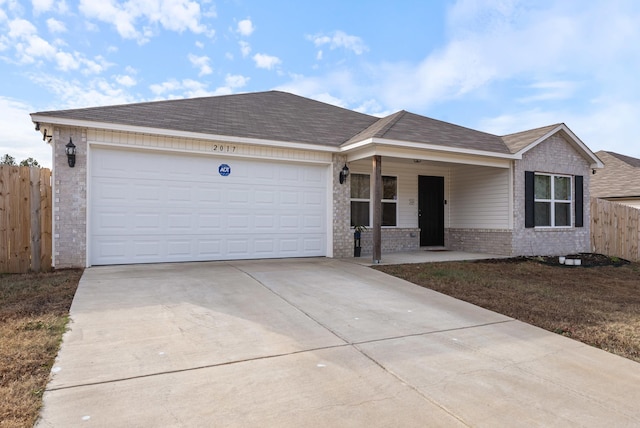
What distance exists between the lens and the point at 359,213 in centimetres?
1102

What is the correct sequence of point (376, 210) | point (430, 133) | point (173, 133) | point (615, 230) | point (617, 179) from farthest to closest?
1. point (617, 179)
2. point (615, 230)
3. point (430, 133)
4. point (376, 210)
5. point (173, 133)

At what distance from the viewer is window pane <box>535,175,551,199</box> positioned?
1182cm

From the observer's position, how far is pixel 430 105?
19500 mm

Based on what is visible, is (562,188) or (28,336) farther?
(562,188)

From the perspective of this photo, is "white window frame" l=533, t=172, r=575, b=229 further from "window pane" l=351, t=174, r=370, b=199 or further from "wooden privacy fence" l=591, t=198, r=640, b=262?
"window pane" l=351, t=174, r=370, b=199

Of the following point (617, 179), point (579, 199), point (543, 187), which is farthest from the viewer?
point (617, 179)

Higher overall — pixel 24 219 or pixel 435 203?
pixel 435 203

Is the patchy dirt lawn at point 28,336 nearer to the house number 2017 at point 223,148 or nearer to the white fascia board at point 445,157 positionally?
the house number 2017 at point 223,148

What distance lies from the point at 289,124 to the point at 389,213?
410 cm

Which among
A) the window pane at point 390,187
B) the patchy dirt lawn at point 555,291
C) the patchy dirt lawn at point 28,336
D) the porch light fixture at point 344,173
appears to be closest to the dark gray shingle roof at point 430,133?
the porch light fixture at point 344,173

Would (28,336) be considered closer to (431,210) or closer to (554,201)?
(431,210)

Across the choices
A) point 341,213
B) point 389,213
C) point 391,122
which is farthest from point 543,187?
point 341,213

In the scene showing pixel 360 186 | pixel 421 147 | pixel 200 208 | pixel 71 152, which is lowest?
pixel 200 208

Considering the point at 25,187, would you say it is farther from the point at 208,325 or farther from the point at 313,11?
the point at 313,11
